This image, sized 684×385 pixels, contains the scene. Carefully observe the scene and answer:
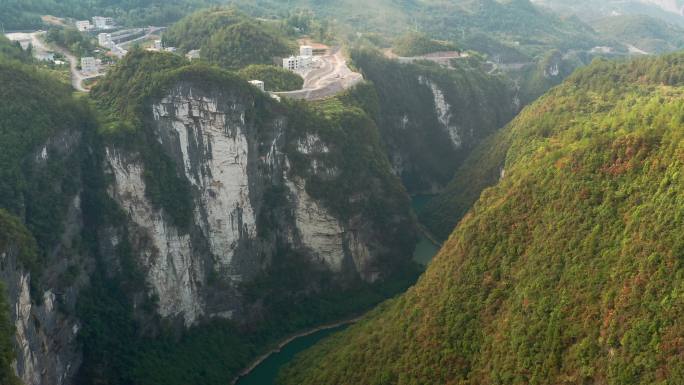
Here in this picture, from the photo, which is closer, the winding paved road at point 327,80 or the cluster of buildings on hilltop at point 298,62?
the winding paved road at point 327,80

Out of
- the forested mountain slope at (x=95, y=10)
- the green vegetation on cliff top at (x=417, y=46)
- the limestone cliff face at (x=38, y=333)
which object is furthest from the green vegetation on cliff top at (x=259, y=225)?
the green vegetation on cliff top at (x=417, y=46)

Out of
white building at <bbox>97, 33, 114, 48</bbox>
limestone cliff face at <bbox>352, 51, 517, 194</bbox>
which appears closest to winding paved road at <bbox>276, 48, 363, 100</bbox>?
limestone cliff face at <bbox>352, 51, 517, 194</bbox>

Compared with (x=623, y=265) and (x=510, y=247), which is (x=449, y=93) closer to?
(x=510, y=247)

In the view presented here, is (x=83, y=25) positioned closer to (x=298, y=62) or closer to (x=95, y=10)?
(x=95, y=10)

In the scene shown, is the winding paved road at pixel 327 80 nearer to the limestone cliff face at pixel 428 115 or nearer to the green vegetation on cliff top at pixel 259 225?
the green vegetation on cliff top at pixel 259 225

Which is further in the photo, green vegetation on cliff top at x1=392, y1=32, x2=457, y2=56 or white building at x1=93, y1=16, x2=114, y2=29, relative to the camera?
green vegetation on cliff top at x1=392, y1=32, x2=457, y2=56

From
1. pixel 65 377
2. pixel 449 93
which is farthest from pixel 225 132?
pixel 449 93

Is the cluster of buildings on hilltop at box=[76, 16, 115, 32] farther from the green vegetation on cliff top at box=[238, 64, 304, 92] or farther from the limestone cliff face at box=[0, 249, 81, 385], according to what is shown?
the limestone cliff face at box=[0, 249, 81, 385]
